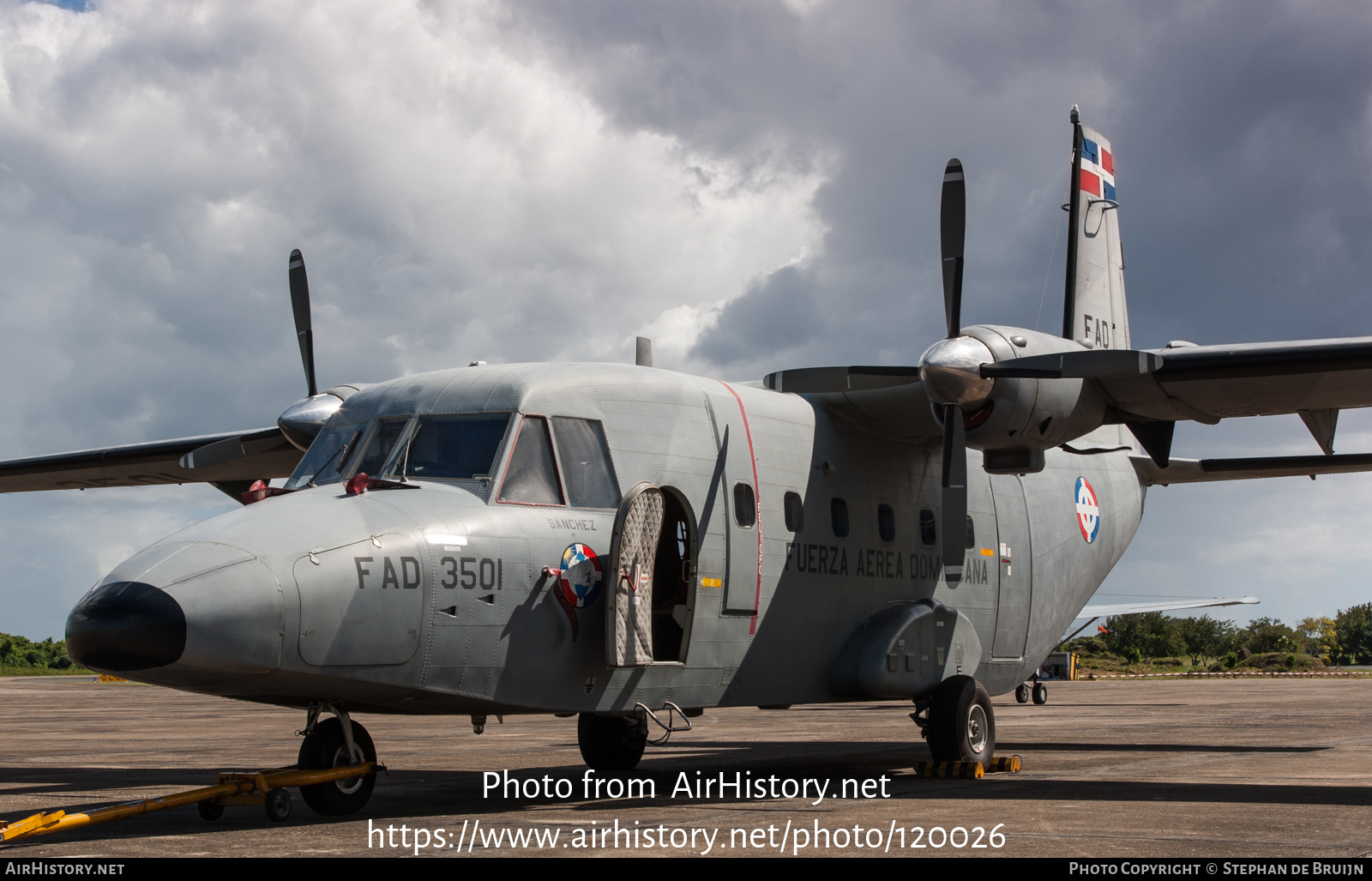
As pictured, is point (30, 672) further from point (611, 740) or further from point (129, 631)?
point (129, 631)

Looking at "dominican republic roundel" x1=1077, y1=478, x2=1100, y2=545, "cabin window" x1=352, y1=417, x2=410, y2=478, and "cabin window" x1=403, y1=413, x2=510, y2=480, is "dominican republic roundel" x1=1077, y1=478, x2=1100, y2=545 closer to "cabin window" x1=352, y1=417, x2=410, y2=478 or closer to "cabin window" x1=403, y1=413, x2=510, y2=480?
"cabin window" x1=403, y1=413, x2=510, y2=480

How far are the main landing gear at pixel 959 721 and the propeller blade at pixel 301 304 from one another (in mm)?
7172

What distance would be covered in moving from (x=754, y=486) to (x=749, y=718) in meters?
14.4

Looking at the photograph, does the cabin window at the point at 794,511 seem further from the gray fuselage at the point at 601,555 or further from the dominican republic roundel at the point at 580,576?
the dominican republic roundel at the point at 580,576

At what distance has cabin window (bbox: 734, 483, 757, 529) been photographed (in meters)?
10.5

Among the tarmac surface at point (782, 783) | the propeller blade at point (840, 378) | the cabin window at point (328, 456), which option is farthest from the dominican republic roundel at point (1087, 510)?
the cabin window at point (328, 456)

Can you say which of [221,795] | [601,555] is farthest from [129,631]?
[601,555]

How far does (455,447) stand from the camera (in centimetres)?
905

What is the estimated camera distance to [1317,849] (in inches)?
266

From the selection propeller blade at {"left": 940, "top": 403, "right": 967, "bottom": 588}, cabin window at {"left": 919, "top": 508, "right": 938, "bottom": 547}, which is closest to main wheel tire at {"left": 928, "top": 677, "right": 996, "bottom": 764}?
propeller blade at {"left": 940, "top": 403, "right": 967, "bottom": 588}

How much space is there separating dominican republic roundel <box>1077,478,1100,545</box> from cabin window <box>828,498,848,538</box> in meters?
4.56

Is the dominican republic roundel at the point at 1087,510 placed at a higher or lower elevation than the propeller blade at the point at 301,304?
lower

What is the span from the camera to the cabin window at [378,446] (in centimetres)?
904

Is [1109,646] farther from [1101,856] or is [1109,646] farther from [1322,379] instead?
[1101,856]
